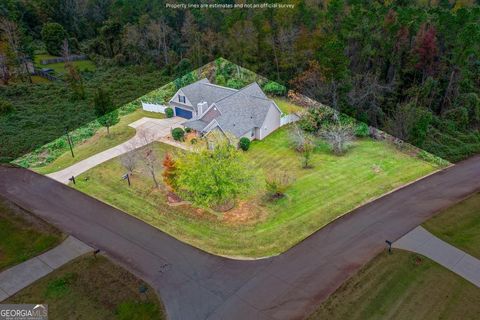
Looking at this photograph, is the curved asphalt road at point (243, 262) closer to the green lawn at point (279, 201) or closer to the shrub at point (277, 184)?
the green lawn at point (279, 201)

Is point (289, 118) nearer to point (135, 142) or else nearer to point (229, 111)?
point (229, 111)

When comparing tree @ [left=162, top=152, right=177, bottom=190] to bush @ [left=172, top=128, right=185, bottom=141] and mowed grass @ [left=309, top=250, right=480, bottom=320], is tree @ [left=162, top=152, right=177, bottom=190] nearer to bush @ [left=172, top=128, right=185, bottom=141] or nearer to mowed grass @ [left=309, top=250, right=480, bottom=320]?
bush @ [left=172, top=128, right=185, bottom=141]

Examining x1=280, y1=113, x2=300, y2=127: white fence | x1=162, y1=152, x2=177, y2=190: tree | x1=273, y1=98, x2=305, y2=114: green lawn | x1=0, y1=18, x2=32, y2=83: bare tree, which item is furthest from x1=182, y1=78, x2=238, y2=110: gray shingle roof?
x1=0, y1=18, x2=32, y2=83: bare tree

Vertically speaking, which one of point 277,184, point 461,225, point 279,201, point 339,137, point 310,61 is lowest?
point 461,225

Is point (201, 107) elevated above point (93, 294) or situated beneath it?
elevated above

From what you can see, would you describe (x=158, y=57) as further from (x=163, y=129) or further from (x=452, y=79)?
(x=452, y=79)

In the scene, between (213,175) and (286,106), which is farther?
(286,106)

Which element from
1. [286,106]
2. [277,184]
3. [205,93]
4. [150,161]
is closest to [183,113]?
[205,93]

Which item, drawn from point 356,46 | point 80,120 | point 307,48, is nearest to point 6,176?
point 80,120
